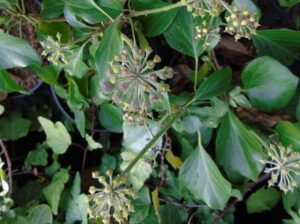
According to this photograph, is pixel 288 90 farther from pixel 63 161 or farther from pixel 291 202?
pixel 63 161

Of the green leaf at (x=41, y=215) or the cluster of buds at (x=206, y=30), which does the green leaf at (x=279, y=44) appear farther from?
the green leaf at (x=41, y=215)

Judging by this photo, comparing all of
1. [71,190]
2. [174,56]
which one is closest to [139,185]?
[71,190]

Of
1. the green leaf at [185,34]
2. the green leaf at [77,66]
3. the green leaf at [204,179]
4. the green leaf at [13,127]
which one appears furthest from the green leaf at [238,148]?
the green leaf at [13,127]

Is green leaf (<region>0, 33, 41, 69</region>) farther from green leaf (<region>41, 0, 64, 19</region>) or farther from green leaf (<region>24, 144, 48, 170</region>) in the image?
green leaf (<region>24, 144, 48, 170</region>)

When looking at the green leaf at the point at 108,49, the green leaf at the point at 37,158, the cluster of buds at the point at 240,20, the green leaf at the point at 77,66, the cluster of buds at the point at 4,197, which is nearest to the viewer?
the cluster of buds at the point at 240,20

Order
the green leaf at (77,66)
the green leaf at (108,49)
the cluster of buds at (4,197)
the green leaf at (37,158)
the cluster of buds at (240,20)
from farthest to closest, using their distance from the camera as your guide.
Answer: the green leaf at (37,158) → the cluster of buds at (4,197) → the green leaf at (77,66) → the green leaf at (108,49) → the cluster of buds at (240,20)

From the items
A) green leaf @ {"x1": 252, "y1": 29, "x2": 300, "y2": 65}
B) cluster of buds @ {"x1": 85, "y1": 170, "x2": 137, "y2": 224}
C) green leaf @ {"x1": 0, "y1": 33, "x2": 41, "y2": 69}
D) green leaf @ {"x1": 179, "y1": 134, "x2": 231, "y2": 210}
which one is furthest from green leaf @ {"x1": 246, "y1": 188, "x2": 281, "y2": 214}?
green leaf @ {"x1": 0, "y1": 33, "x2": 41, "y2": 69}

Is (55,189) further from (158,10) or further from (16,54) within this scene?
(158,10)
